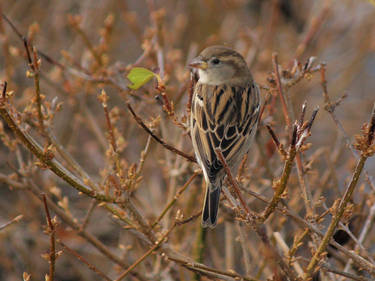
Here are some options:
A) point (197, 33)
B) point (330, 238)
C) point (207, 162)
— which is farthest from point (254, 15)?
point (330, 238)

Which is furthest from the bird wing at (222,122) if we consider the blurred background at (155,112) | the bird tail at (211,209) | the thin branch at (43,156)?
the thin branch at (43,156)

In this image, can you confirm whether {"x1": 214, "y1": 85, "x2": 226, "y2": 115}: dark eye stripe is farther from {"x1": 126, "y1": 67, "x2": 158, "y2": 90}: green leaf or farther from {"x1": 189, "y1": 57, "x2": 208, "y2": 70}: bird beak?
{"x1": 126, "y1": 67, "x2": 158, "y2": 90}: green leaf

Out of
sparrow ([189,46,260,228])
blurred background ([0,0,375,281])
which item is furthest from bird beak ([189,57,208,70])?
blurred background ([0,0,375,281])

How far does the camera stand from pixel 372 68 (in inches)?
342

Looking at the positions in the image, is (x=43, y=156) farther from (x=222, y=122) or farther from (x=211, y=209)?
(x=222, y=122)

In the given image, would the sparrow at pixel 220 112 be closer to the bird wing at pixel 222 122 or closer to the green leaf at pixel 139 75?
the bird wing at pixel 222 122

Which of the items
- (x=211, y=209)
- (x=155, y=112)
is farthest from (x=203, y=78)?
(x=211, y=209)

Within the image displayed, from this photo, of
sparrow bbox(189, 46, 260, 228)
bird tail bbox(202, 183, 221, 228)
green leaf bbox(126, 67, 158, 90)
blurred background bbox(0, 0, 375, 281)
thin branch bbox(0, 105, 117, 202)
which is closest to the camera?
thin branch bbox(0, 105, 117, 202)

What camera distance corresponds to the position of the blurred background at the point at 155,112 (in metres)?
4.18

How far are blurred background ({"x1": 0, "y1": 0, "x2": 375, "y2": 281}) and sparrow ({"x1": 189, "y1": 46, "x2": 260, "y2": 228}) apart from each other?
152mm

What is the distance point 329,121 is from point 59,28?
3654mm

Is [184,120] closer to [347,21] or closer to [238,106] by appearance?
[238,106]

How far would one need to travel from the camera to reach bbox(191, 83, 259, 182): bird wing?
150 inches

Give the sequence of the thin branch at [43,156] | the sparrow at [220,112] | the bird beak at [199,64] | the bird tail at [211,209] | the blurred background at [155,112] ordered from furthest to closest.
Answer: the blurred background at [155,112]
the bird beak at [199,64]
the sparrow at [220,112]
the bird tail at [211,209]
the thin branch at [43,156]
